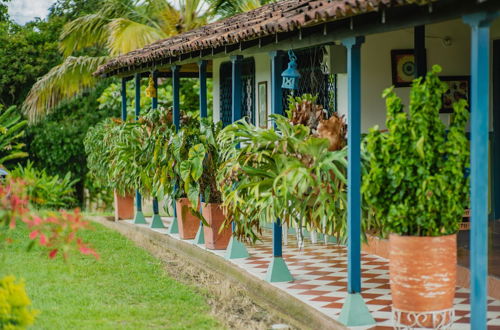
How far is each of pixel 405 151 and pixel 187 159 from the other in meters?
4.84

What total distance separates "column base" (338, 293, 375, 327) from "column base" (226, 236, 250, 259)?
3.12m

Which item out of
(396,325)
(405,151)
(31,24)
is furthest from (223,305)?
(31,24)

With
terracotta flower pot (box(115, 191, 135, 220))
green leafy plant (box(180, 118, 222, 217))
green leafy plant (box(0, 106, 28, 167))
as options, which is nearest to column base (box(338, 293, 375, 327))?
green leafy plant (box(0, 106, 28, 167))

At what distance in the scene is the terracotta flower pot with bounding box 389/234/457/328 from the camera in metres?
5.30

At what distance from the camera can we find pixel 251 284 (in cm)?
798

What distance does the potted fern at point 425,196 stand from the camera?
5254mm

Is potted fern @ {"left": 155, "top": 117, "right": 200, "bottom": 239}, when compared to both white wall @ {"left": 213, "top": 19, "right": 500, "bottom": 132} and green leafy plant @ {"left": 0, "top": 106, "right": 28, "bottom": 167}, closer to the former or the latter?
white wall @ {"left": 213, "top": 19, "right": 500, "bottom": 132}

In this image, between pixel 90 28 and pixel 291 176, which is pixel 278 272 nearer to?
pixel 291 176

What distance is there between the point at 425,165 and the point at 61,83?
1589cm

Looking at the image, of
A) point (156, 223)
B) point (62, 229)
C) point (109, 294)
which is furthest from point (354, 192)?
point (156, 223)

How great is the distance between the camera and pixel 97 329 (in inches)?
255

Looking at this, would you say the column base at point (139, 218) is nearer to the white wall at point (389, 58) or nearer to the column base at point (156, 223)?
the column base at point (156, 223)

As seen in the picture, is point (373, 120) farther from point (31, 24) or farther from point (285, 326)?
point (31, 24)

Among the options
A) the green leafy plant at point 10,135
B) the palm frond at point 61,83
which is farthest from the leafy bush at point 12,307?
the palm frond at point 61,83
